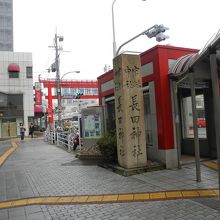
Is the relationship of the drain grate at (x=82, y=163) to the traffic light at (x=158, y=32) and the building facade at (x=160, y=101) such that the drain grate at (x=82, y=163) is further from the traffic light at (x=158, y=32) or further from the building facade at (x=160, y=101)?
the traffic light at (x=158, y=32)

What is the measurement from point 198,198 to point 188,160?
14.0ft

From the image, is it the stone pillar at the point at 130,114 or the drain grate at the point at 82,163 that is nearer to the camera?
the stone pillar at the point at 130,114

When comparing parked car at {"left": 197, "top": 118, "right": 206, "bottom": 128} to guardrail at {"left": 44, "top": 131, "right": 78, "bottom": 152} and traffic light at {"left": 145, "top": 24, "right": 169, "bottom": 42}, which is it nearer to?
traffic light at {"left": 145, "top": 24, "right": 169, "bottom": 42}

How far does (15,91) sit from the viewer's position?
125ft

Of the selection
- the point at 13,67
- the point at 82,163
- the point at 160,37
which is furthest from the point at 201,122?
the point at 13,67

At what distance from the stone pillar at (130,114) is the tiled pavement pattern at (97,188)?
0.62 m

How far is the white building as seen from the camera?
3706cm

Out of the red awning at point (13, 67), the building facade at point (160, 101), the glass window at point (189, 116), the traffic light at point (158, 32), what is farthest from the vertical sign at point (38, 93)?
the building facade at point (160, 101)

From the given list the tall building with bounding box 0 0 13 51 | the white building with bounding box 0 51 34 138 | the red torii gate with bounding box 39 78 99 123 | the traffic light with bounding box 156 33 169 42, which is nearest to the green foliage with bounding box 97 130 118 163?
the traffic light with bounding box 156 33 169 42

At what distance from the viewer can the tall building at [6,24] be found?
80.4 metres

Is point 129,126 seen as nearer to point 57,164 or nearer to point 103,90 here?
point 57,164

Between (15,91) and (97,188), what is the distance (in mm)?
33284

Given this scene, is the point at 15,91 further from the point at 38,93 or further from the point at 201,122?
the point at 201,122

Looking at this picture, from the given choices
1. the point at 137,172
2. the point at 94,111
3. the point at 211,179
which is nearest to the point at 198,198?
the point at 211,179
